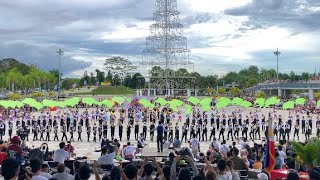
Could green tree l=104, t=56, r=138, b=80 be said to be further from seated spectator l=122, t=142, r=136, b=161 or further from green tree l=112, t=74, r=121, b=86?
seated spectator l=122, t=142, r=136, b=161

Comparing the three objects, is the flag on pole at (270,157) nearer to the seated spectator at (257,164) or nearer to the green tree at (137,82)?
the seated spectator at (257,164)

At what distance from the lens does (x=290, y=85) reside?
80.6m

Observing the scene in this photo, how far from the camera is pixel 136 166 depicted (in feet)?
33.7

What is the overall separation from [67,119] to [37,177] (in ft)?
85.5

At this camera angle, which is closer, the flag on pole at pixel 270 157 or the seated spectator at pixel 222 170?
the seated spectator at pixel 222 170

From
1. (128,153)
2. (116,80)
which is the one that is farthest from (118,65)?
(128,153)

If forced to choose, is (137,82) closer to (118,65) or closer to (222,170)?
(118,65)

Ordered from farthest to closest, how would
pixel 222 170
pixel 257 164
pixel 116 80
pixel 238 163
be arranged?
1. pixel 116 80
2. pixel 257 164
3. pixel 238 163
4. pixel 222 170

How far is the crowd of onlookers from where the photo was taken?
7.36m

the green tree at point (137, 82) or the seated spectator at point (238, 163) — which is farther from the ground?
the green tree at point (137, 82)

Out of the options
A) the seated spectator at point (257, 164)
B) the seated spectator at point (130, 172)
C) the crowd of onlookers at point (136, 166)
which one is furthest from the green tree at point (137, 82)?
the seated spectator at point (130, 172)

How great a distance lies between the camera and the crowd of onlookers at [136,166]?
7.36m

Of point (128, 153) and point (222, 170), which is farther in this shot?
point (128, 153)

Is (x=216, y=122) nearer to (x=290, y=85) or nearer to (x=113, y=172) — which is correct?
(x=113, y=172)
